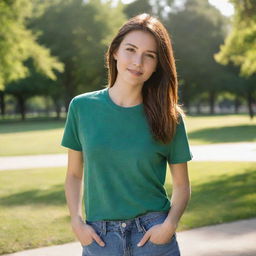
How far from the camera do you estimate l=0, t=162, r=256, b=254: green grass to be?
5.75 metres

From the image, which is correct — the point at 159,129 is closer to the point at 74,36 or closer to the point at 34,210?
the point at 34,210

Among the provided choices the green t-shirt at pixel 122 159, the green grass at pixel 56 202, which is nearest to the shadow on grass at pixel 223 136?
the green grass at pixel 56 202

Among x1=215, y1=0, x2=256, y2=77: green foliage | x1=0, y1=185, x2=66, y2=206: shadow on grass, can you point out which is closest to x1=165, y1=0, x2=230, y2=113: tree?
x1=215, y1=0, x2=256, y2=77: green foliage

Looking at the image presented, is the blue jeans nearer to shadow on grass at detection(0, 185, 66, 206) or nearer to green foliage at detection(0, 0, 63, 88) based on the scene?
shadow on grass at detection(0, 185, 66, 206)

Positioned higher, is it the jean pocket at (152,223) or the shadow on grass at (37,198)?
the jean pocket at (152,223)

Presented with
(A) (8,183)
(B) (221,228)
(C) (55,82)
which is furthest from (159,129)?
(C) (55,82)

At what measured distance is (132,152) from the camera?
7.25ft

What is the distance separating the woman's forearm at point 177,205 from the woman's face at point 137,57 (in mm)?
543

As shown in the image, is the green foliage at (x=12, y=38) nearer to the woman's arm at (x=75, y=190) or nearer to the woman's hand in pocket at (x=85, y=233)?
the woman's arm at (x=75, y=190)

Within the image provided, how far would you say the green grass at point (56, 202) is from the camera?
5750 mm

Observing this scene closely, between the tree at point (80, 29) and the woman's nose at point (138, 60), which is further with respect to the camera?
the tree at point (80, 29)

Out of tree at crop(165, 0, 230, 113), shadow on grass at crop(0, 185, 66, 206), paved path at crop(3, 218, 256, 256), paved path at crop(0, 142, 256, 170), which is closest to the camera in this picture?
paved path at crop(3, 218, 256, 256)

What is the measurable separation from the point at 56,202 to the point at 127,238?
5.74 meters

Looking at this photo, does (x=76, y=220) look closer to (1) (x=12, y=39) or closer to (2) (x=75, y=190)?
(2) (x=75, y=190)
